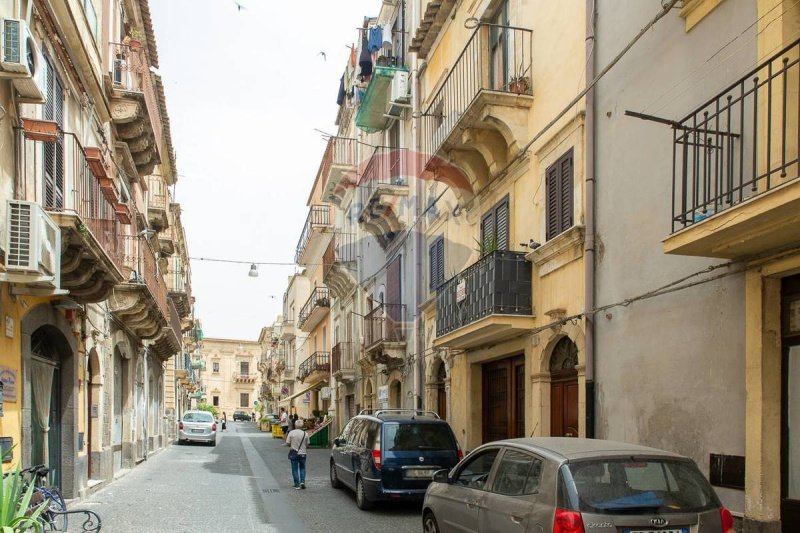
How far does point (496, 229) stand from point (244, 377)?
99.9 m

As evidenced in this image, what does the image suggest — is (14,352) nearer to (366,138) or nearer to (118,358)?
(118,358)

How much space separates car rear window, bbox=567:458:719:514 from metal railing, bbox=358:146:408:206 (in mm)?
15846

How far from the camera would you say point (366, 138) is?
27984 mm

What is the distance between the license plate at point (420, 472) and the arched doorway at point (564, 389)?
2169 mm

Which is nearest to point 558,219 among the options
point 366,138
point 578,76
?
point 578,76

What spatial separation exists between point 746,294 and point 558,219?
4.68 m

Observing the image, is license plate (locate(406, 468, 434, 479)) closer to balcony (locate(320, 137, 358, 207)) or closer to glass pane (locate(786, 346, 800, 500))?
glass pane (locate(786, 346, 800, 500))

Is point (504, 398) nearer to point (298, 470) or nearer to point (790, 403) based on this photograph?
point (298, 470)

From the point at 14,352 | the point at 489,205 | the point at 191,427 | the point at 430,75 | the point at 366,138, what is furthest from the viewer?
the point at 191,427

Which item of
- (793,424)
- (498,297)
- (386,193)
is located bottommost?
(793,424)

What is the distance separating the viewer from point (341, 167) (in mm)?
29234

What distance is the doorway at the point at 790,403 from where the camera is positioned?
23.1ft

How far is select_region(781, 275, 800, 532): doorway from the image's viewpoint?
23.1 ft

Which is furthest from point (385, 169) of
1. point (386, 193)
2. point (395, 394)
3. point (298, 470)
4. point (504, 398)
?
point (298, 470)
